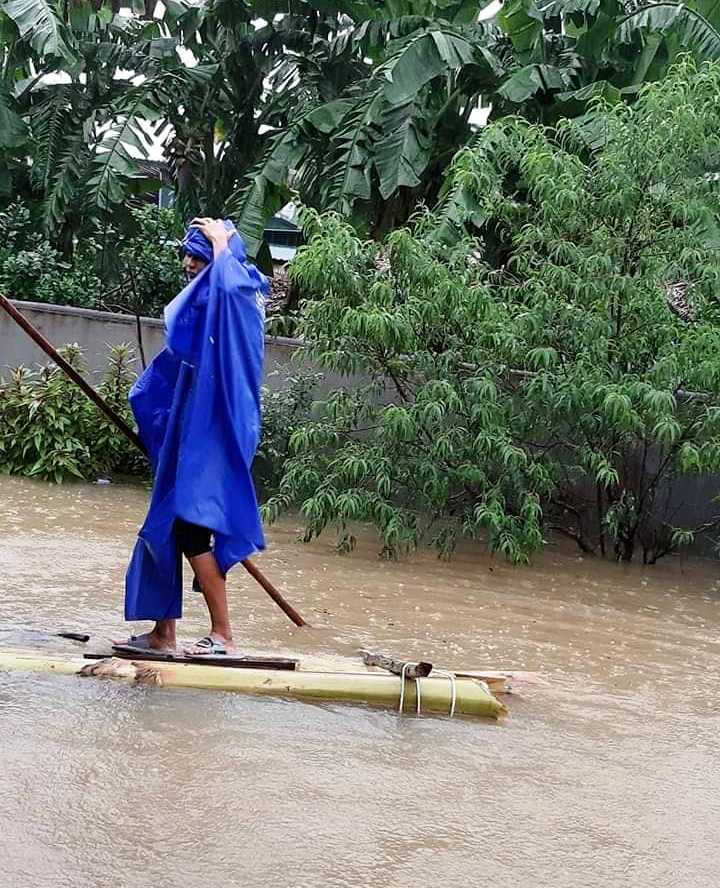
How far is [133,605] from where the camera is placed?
16.9 ft

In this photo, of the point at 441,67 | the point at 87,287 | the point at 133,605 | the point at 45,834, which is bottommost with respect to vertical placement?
the point at 45,834

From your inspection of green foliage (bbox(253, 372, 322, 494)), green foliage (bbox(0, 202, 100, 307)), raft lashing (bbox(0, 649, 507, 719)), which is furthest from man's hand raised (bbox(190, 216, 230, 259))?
green foliage (bbox(0, 202, 100, 307))

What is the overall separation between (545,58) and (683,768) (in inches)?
384

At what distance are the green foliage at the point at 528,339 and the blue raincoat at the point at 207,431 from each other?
3.35 metres

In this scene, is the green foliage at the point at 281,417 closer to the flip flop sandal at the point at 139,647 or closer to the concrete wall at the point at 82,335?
the concrete wall at the point at 82,335

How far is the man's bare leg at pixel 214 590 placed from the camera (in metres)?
5.11

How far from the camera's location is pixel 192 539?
509 cm

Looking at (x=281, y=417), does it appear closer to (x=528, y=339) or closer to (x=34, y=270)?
(x=528, y=339)

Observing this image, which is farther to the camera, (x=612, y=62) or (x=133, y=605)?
(x=612, y=62)

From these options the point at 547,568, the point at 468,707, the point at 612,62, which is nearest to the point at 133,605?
the point at 468,707

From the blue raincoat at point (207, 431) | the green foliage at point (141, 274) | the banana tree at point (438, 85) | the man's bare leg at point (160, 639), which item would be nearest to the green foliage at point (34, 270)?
the green foliage at point (141, 274)

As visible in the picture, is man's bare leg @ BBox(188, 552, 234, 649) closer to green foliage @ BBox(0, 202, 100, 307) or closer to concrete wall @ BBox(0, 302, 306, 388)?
concrete wall @ BBox(0, 302, 306, 388)

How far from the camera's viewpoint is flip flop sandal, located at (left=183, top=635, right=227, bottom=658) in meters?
5.09

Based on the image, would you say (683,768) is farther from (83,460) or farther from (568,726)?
(83,460)
